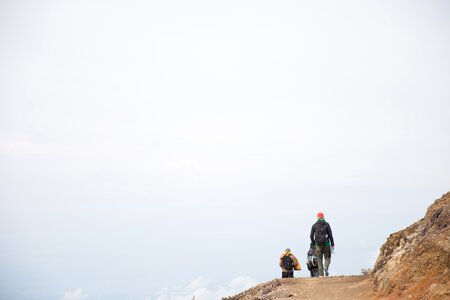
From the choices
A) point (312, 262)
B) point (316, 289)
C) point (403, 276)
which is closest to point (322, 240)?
point (312, 262)

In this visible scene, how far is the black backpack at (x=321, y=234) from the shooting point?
75.0 feet

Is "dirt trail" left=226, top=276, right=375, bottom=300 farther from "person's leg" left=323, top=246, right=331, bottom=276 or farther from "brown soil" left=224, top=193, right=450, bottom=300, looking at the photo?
"person's leg" left=323, top=246, right=331, bottom=276

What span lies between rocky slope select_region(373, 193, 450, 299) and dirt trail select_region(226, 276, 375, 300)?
2.61ft

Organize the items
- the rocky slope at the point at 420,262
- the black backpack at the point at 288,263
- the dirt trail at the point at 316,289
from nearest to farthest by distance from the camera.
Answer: the rocky slope at the point at 420,262 → the dirt trail at the point at 316,289 → the black backpack at the point at 288,263

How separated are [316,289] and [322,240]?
3944mm

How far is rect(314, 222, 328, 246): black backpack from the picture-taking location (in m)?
22.9

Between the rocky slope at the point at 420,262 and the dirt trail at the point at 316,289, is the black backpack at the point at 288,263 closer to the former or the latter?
the dirt trail at the point at 316,289

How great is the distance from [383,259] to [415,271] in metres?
3.41

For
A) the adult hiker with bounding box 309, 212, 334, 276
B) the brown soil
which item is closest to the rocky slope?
the brown soil

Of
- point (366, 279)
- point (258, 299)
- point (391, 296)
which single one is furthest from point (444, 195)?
point (258, 299)

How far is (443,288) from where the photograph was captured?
13781mm

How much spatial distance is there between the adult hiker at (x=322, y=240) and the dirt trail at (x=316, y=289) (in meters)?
2.03

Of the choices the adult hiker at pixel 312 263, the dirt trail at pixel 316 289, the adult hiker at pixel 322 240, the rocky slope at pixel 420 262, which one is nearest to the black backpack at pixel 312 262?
the adult hiker at pixel 312 263

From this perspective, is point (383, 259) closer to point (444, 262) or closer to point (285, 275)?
point (444, 262)
